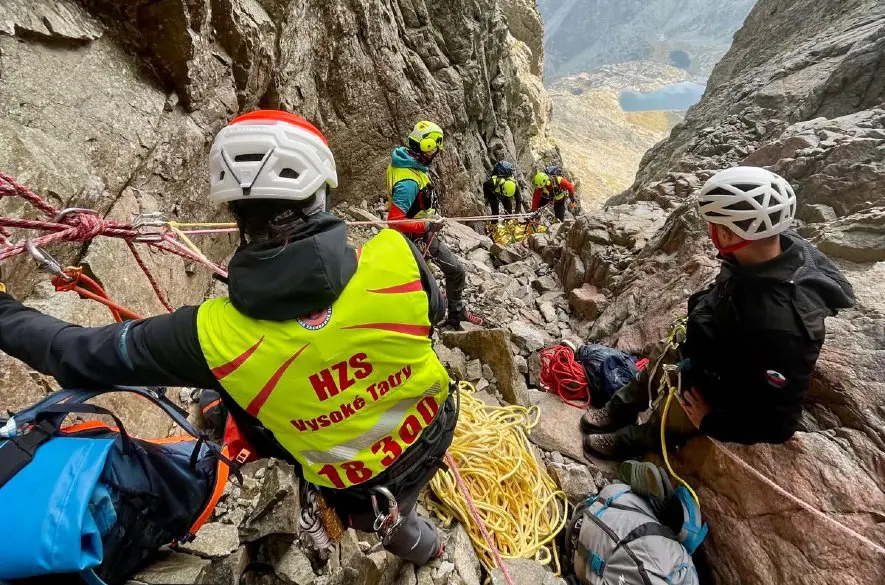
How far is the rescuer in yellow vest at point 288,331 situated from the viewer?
134 cm

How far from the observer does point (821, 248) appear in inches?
151

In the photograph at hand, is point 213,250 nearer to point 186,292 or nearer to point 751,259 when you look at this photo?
point 186,292

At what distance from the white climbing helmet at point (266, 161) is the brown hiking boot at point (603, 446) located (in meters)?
3.11

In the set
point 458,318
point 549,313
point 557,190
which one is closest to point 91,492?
point 458,318

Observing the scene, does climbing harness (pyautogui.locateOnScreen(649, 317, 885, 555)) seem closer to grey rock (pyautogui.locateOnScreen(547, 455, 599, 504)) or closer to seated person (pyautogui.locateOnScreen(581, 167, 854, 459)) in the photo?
seated person (pyautogui.locateOnScreen(581, 167, 854, 459))

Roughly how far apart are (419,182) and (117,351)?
390 centimetres

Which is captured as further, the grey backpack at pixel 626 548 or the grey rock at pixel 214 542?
the grey backpack at pixel 626 548

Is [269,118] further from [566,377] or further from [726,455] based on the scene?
[566,377]

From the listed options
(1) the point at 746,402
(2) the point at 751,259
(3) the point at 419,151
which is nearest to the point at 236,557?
(1) the point at 746,402

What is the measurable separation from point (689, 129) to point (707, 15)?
16298cm

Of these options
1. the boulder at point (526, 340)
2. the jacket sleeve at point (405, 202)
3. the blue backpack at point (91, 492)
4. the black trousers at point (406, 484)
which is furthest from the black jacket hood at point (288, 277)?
the boulder at point (526, 340)

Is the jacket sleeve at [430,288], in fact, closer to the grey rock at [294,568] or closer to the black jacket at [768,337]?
the grey rock at [294,568]

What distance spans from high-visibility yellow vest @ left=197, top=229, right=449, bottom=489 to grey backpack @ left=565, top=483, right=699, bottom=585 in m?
1.62

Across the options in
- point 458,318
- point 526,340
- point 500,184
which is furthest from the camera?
point 500,184
